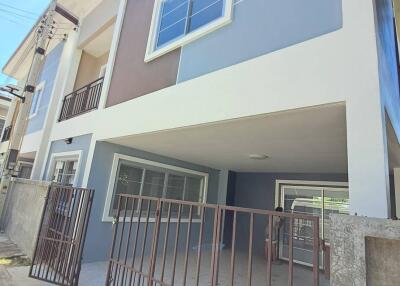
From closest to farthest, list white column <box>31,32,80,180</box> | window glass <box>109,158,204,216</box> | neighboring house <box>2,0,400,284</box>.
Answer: neighboring house <box>2,0,400,284</box> < window glass <box>109,158,204,216</box> < white column <box>31,32,80,180</box>

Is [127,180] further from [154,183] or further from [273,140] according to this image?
[273,140]

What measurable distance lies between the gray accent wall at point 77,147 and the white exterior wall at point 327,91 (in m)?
3.01

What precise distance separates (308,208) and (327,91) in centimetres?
607

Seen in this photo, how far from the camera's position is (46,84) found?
36.8 ft

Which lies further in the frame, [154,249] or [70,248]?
[70,248]

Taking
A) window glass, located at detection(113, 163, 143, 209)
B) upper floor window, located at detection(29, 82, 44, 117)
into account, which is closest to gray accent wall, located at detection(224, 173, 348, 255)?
window glass, located at detection(113, 163, 143, 209)

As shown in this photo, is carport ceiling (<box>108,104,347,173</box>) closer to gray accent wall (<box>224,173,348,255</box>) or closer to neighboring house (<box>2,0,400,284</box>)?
neighboring house (<box>2,0,400,284</box>)

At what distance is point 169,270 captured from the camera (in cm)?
591

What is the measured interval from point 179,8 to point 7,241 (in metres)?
7.52

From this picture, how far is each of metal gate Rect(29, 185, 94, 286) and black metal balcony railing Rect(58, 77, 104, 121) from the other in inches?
108

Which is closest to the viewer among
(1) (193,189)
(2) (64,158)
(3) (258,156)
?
(3) (258,156)

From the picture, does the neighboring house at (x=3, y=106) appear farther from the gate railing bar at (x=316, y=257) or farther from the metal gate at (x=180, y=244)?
the gate railing bar at (x=316, y=257)

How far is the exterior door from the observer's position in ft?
23.8

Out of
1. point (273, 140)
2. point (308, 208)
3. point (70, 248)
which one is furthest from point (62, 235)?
point (308, 208)
